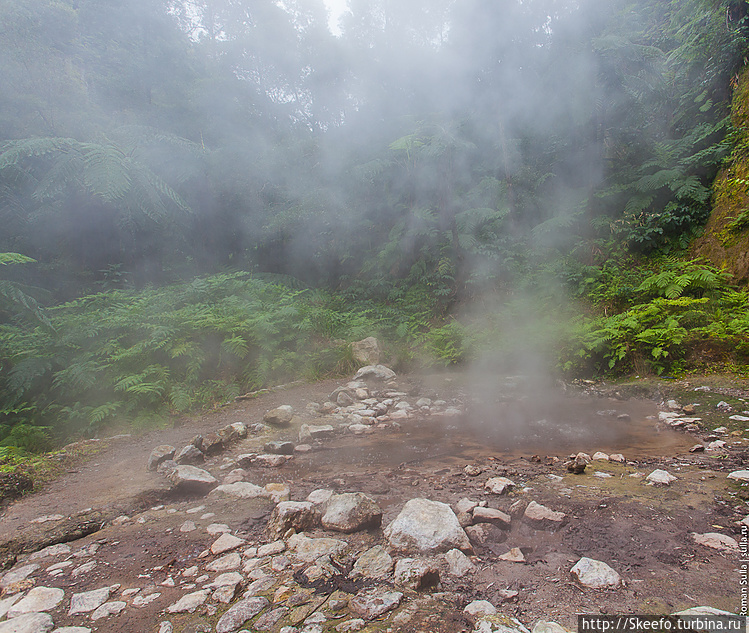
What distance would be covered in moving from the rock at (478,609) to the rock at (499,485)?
66 cm

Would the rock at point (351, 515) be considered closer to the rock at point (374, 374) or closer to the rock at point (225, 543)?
the rock at point (225, 543)

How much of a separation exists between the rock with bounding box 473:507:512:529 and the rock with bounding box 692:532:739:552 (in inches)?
21.8

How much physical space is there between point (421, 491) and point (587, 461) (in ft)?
3.17

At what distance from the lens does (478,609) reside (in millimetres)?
873

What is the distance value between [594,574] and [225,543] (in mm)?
1162

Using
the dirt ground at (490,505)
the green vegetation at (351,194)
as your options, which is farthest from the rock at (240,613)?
the green vegetation at (351,194)

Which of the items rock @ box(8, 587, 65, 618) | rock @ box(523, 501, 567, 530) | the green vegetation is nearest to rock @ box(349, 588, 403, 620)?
rock @ box(523, 501, 567, 530)

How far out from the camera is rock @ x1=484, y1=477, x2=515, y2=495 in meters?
1.52

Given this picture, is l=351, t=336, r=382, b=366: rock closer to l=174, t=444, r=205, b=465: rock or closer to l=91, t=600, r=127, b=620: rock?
l=174, t=444, r=205, b=465: rock

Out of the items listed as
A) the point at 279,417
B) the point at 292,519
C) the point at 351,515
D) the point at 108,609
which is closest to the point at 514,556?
the point at 351,515

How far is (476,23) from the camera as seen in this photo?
6512 millimetres

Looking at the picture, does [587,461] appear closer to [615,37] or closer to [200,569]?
[200,569]

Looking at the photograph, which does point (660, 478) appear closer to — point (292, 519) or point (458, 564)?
point (458, 564)

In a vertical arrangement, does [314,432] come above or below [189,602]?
below
